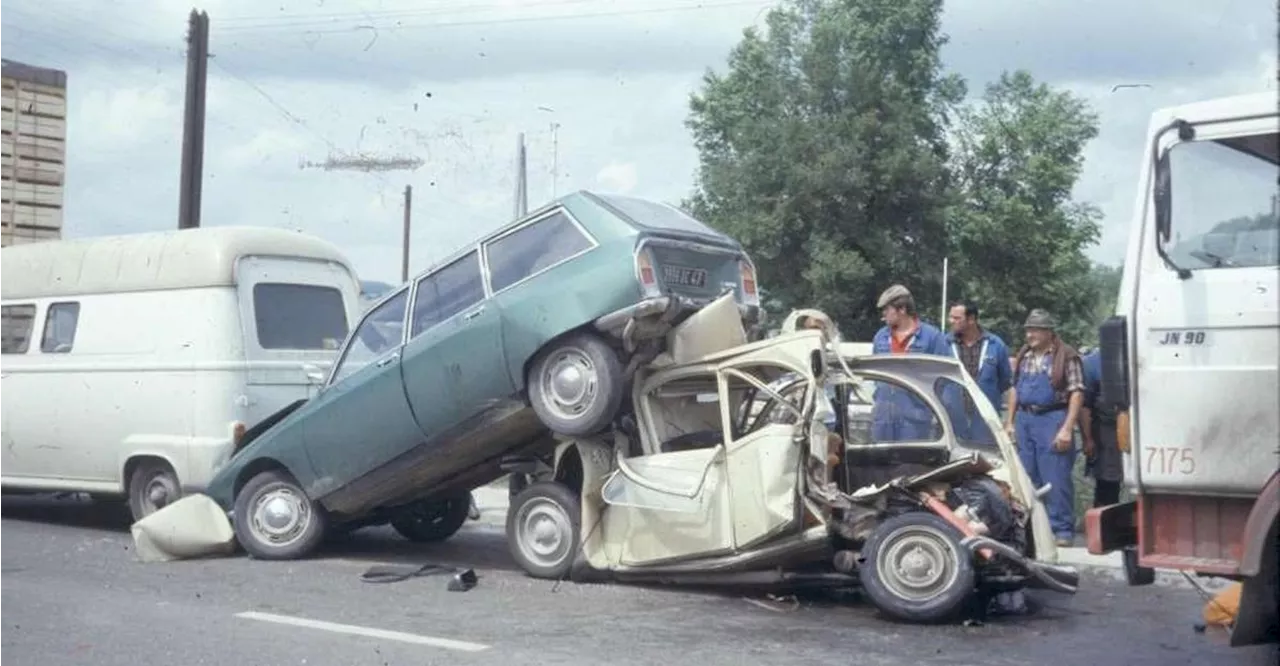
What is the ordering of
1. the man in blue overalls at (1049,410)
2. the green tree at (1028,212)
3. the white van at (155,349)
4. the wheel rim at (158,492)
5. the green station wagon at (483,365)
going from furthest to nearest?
the green tree at (1028,212)
the wheel rim at (158,492)
the white van at (155,349)
the man in blue overalls at (1049,410)
the green station wagon at (483,365)

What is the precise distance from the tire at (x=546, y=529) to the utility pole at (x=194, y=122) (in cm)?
1399

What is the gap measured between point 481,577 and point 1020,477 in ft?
12.1

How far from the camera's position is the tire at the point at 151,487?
12.2 meters

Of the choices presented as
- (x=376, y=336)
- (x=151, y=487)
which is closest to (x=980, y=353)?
(x=376, y=336)

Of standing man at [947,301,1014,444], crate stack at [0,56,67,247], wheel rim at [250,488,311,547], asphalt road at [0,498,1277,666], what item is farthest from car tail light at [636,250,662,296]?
crate stack at [0,56,67,247]

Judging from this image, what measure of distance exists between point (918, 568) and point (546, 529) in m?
2.68

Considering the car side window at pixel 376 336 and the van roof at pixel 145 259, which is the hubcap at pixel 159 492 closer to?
the van roof at pixel 145 259

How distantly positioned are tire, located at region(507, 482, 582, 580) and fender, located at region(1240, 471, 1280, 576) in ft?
15.9

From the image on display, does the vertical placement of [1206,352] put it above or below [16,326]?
below

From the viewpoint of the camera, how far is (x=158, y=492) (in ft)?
40.3

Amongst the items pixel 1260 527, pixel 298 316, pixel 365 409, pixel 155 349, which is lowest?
pixel 1260 527

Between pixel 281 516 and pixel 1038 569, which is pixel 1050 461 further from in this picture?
pixel 281 516

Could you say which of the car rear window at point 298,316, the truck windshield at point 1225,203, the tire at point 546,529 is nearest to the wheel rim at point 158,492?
the car rear window at point 298,316

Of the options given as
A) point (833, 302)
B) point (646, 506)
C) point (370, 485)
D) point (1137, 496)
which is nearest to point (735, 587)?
point (646, 506)
